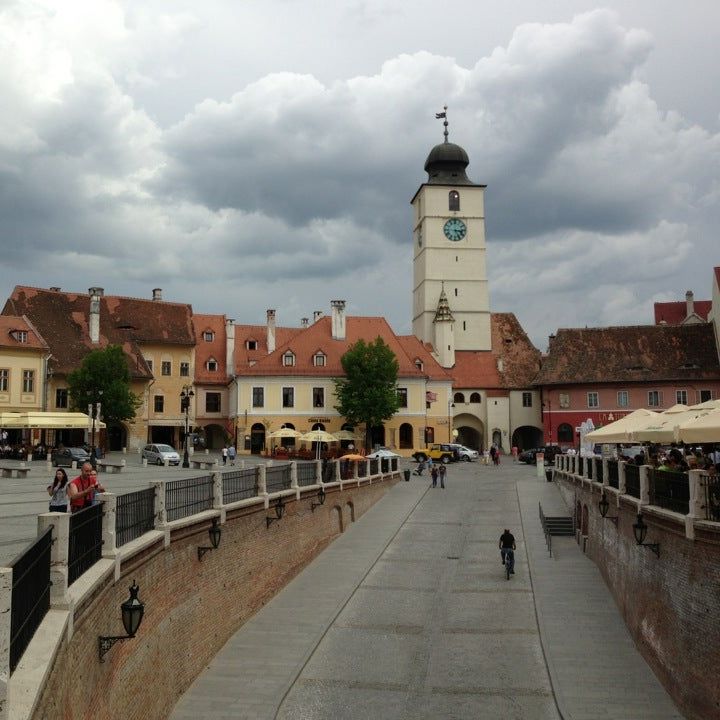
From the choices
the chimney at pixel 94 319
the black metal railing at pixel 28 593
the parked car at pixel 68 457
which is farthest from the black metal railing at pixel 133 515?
the chimney at pixel 94 319

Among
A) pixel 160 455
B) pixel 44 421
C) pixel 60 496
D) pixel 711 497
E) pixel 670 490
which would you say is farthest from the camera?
pixel 160 455

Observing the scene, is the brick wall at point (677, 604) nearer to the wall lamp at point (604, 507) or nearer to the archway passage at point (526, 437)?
the wall lamp at point (604, 507)

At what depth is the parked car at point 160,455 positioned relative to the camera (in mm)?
43188

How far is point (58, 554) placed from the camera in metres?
8.90

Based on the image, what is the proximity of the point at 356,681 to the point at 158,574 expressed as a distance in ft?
19.8

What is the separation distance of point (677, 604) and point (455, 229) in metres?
69.7

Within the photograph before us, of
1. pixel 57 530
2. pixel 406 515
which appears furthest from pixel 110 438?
pixel 57 530

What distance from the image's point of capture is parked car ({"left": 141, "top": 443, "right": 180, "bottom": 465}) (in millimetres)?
43188

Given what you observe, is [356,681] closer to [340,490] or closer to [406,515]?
[340,490]

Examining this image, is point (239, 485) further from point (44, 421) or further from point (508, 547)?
point (44, 421)

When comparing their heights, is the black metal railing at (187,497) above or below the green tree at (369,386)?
below

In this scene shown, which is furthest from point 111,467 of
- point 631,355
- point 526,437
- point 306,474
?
point 526,437

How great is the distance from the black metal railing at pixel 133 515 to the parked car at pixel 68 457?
83.7 feet

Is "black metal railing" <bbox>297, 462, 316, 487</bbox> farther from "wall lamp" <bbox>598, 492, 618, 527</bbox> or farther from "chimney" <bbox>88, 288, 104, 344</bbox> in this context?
"chimney" <bbox>88, 288, 104, 344</bbox>
